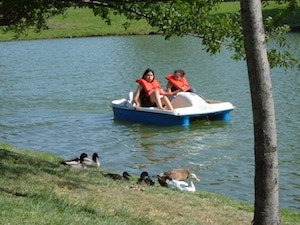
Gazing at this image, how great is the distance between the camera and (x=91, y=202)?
22.3 ft

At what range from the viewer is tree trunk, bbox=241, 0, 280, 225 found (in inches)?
200

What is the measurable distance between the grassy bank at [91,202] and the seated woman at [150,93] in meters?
8.05

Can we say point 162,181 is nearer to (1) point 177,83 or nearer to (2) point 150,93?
(2) point 150,93

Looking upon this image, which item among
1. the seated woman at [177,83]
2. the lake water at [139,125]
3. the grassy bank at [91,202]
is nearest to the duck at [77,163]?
the lake water at [139,125]

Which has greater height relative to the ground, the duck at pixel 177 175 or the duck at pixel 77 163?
the duck at pixel 77 163

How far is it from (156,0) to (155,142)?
26.1 ft

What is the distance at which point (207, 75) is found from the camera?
27.1 metres

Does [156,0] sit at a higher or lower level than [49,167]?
higher

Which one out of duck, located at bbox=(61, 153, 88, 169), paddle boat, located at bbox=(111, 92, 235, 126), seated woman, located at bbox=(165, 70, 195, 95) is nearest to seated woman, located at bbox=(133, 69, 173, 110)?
paddle boat, located at bbox=(111, 92, 235, 126)

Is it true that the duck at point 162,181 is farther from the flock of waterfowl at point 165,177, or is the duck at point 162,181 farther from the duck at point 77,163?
the duck at point 77,163

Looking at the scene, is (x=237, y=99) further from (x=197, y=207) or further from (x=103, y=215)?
(x=103, y=215)

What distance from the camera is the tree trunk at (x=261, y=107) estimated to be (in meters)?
5.07

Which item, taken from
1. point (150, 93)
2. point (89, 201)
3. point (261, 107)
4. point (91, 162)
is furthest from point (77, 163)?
point (150, 93)

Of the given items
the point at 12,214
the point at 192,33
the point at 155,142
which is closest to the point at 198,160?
the point at 155,142
